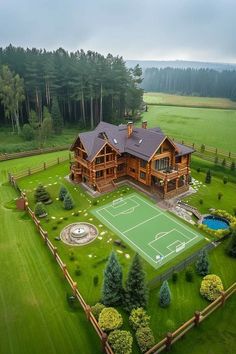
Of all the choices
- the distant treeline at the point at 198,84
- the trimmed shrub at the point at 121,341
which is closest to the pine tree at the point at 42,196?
the trimmed shrub at the point at 121,341

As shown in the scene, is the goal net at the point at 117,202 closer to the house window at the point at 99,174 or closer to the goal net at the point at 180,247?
the house window at the point at 99,174

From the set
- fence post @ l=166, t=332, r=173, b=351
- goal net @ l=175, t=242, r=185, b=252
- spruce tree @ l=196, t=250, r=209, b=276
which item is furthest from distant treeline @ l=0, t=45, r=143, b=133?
fence post @ l=166, t=332, r=173, b=351

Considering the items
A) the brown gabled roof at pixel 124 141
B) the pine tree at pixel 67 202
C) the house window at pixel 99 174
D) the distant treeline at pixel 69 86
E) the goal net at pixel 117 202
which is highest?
the distant treeline at pixel 69 86

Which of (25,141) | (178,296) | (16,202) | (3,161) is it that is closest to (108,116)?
(25,141)

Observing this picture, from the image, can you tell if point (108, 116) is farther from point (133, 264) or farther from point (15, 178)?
point (133, 264)

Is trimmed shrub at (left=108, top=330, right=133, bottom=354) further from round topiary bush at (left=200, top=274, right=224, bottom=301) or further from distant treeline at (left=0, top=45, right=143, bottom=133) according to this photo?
distant treeline at (left=0, top=45, right=143, bottom=133)

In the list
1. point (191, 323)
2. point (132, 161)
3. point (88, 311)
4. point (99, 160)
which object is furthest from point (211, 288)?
point (99, 160)
